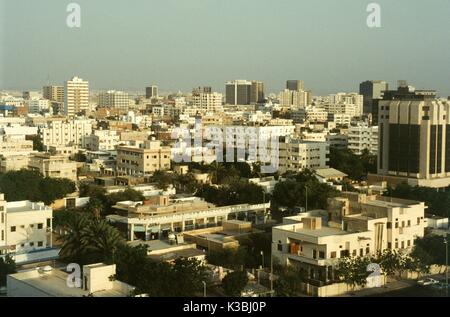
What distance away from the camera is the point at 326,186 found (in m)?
6.62

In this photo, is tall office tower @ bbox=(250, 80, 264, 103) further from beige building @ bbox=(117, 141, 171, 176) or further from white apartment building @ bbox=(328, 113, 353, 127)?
beige building @ bbox=(117, 141, 171, 176)

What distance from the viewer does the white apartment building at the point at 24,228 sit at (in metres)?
4.93

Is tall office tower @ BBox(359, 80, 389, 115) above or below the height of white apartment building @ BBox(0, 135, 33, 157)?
above

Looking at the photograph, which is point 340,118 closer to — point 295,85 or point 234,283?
point 295,85

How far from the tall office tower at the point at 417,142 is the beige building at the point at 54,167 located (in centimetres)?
393

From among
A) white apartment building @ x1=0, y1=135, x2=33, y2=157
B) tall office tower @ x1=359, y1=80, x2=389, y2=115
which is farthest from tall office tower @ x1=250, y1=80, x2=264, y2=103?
white apartment building @ x1=0, y1=135, x2=33, y2=157

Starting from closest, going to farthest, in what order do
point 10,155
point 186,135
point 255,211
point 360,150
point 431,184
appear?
point 255,211
point 431,184
point 10,155
point 360,150
point 186,135

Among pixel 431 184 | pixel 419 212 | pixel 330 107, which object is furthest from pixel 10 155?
pixel 330 107

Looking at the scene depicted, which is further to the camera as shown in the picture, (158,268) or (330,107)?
(330,107)

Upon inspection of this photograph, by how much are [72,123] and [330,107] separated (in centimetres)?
1029

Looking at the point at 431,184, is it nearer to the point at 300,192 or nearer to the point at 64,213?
the point at 300,192

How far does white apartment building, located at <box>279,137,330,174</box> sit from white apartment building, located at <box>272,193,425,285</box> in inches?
182

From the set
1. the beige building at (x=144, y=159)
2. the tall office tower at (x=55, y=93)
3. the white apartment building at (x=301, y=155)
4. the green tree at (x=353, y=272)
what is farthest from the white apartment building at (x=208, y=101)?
the green tree at (x=353, y=272)

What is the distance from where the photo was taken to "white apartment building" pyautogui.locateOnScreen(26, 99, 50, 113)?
22430 millimetres
